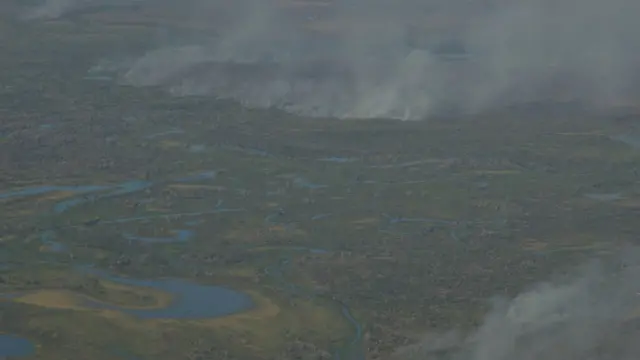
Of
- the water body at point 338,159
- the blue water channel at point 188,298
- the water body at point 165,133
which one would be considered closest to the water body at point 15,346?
the blue water channel at point 188,298

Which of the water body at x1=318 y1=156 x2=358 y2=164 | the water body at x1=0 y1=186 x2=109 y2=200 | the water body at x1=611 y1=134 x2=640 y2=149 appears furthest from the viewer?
the water body at x1=611 y1=134 x2=640 y2=149

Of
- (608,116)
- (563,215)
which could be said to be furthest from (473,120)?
(563,215)

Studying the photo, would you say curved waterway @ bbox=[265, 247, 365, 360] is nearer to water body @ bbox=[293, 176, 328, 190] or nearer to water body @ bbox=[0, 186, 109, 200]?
water body @ bbox=[293, 176, 328, 190]

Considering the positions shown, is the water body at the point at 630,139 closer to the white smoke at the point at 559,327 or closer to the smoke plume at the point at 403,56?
the smoke plume at the point at 403,56

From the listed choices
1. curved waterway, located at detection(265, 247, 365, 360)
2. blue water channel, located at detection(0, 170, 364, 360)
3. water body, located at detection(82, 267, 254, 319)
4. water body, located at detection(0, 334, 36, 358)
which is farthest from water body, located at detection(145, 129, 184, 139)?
water body, located at detection(0, 334, 36, 358)

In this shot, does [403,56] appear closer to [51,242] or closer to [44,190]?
[44,190]
